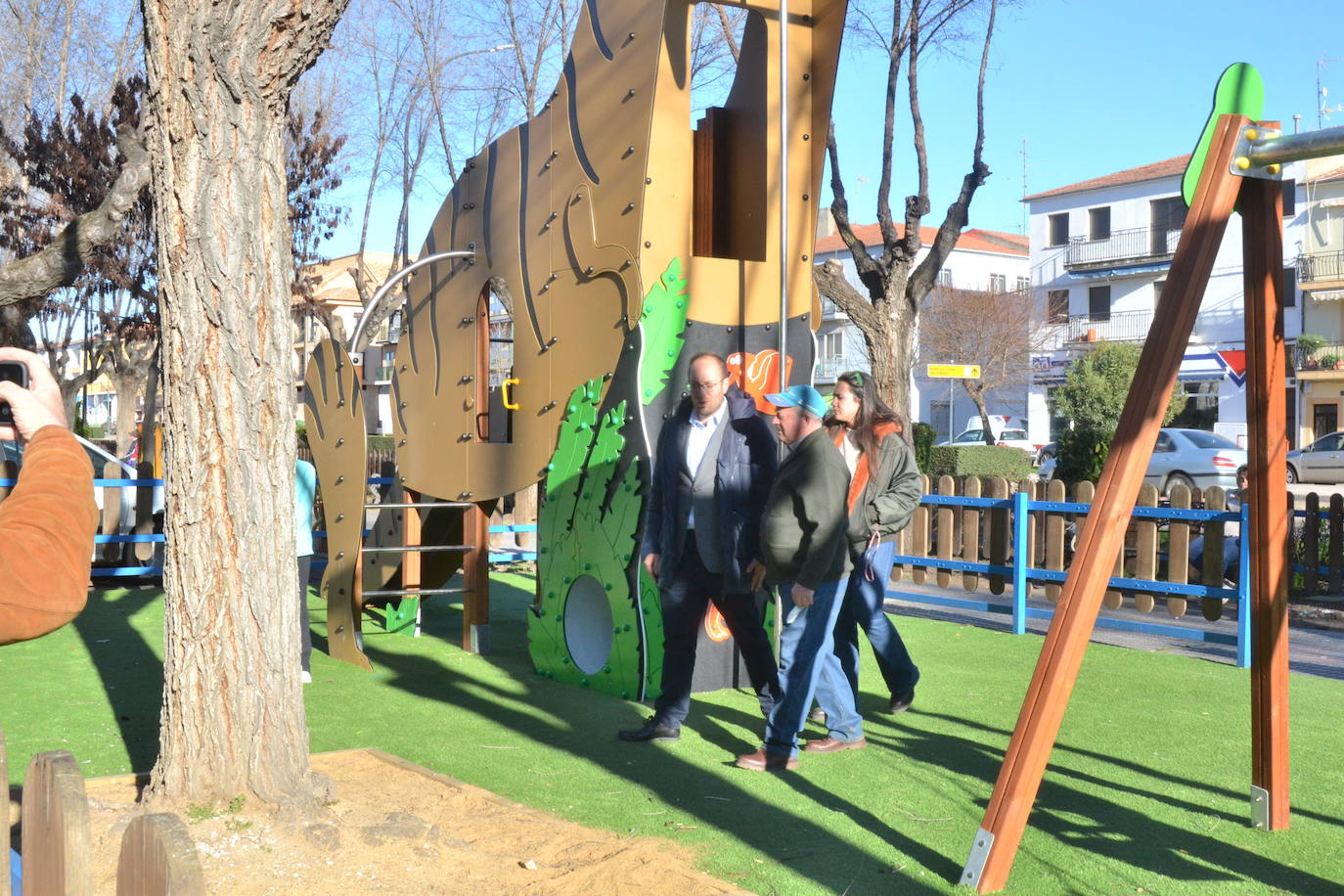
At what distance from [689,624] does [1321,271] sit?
4700cm

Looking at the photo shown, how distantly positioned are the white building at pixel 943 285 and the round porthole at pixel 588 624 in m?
46.8

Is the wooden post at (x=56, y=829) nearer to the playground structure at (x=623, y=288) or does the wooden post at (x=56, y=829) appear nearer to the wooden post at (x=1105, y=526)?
the wooden post at (x=1105, y=526)

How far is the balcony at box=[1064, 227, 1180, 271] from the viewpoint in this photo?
5212 cm

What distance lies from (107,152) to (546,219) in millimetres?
16402

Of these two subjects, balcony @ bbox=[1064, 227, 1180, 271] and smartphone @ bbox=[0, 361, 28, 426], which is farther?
balcony @ bbox=[1064, 227, 1180, 271]

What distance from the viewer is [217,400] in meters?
4.96

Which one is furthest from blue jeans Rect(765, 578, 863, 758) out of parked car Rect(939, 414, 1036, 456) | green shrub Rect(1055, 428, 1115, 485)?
parked car Rect(939, 414, 1036, 456)

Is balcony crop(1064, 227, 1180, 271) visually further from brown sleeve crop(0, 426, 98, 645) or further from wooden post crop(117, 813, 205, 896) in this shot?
wooden post crop(117, 813, 205, 896)

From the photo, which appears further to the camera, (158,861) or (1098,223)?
(1098,223)

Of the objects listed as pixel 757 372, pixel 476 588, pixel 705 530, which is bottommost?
pixel 476 588

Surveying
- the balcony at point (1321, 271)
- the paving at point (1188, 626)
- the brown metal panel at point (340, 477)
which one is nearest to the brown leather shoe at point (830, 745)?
the brown metal panel at point (340, 477)

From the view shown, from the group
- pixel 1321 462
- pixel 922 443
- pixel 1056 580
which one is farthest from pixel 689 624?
pixel 1321 462

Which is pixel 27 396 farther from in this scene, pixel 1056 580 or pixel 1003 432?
pixel 1003 432

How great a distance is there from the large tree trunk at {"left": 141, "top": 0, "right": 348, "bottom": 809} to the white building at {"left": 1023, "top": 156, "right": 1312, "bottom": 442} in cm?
4735
